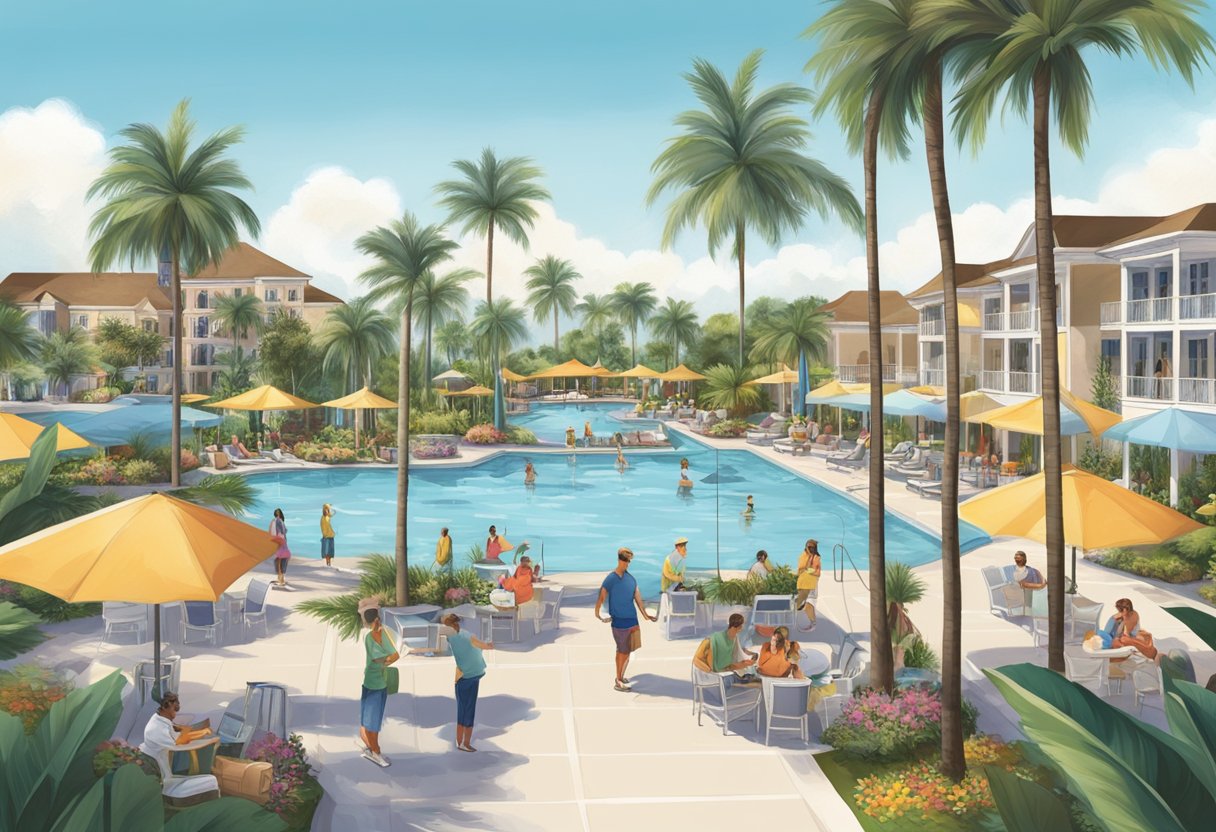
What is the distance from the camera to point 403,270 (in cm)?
1691

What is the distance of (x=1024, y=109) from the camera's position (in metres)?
12.2

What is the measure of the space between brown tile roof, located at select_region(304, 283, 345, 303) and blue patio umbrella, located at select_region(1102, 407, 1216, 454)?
74.7 m

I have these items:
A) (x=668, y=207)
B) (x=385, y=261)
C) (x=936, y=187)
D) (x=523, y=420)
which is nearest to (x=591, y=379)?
(x=523, y=420)

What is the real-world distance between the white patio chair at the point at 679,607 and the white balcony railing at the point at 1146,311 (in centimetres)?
2167

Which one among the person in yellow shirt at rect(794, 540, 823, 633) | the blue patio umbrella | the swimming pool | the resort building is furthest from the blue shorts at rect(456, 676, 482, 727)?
the resort building

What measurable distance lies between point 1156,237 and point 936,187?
22344 millimetres

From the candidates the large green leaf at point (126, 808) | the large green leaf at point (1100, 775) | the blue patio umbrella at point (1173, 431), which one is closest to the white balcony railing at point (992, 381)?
the blue patio umbrella at point (1173, 431)

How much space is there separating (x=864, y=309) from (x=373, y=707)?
56669 millimetres

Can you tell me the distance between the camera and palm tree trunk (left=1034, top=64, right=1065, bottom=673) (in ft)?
35.9

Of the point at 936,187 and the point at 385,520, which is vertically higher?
the point at 936,187

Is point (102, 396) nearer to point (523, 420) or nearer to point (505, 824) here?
point (523, 420)

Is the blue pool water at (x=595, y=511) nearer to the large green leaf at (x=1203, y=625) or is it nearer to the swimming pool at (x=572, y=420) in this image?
the swimming pool at (x=572, y=420)

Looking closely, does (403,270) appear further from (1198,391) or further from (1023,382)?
(1023,382)

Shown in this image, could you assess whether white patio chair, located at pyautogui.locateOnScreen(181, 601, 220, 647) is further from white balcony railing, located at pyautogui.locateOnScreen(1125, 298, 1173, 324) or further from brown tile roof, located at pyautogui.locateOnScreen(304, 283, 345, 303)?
brown tile roof, located at pyautogui.locateOnScreen(304, 283, 345, 303)
